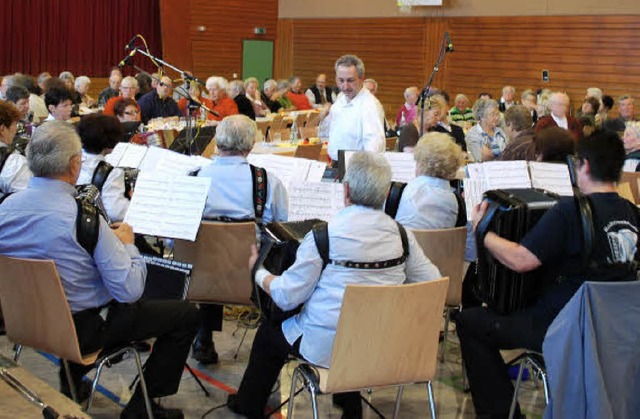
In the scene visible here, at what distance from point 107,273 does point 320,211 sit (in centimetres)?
125

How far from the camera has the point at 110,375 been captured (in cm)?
457

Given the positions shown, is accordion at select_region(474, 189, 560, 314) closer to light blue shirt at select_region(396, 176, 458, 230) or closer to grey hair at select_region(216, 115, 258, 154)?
light blue shirt at select_region(396, 176, 458, 230)

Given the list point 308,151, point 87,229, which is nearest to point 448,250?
point 87,229

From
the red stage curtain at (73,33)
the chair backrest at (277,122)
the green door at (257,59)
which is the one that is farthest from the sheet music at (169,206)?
the green door at (257,59)

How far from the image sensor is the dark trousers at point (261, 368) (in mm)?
3684

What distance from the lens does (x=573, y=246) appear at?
3.42 metres

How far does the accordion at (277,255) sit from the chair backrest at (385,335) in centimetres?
44

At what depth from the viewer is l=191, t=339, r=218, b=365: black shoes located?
4.80 metres

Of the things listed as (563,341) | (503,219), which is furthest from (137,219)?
(563,341)

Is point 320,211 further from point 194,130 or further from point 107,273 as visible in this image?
point 194,130

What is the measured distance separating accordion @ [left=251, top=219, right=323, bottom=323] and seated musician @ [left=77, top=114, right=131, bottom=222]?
125 centimetres

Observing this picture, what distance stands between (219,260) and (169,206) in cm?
38

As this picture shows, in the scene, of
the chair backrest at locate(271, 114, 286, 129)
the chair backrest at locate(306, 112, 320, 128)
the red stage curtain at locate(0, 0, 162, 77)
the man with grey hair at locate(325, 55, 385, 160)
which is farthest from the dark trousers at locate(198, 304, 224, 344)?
the red stage curtain at locate(0, 0, 162, 77)

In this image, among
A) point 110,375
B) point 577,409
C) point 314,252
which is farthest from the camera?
point 110,375
